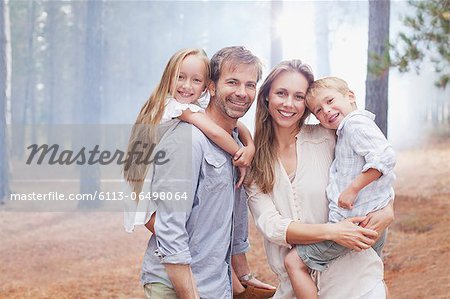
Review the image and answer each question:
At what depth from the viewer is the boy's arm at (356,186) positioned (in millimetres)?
2299

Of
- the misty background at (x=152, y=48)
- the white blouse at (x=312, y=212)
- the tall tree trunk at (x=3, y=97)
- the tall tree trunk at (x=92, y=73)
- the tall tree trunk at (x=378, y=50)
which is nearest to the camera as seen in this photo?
the white blouse at (x=312, y=212)

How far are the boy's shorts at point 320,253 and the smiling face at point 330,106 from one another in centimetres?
47

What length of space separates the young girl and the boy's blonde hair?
11.5 inches

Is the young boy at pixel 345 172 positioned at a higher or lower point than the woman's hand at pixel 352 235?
higher

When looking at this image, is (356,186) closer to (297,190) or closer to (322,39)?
(297,190)

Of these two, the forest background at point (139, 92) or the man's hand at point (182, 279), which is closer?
the man's hand at point (182, 279)

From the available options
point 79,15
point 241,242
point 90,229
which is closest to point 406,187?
point 90,229

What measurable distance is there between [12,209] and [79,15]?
1414 centimetres

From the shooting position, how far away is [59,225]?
10.0 metres

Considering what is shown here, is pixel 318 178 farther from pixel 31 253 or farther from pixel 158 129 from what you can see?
pixel 31 253

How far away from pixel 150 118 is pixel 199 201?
0.36m

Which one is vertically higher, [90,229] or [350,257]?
[350,257]

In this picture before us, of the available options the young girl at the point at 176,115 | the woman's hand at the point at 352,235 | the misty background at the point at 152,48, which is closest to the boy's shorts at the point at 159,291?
the young girl at the point at 176,115

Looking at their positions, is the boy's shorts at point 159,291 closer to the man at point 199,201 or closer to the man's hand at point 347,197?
the man at point 199,201
